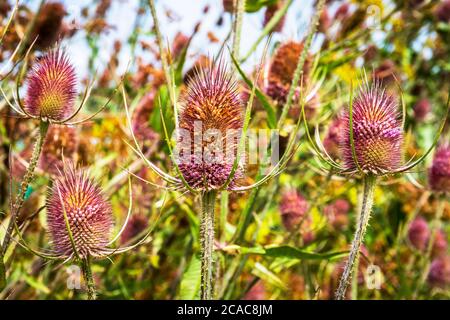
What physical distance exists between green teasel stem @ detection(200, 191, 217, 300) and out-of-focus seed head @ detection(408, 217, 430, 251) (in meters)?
1.73

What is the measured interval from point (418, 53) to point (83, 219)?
126 inches

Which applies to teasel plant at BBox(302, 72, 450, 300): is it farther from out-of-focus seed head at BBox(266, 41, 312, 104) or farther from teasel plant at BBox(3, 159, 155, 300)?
out-of-focus seed head at BBox(266, 41, 312, 104)

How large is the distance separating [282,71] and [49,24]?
988 mm

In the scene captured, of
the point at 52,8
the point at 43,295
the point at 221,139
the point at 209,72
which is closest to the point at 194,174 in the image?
the point at 221,139

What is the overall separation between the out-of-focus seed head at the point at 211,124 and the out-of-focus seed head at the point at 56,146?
0.79 metres

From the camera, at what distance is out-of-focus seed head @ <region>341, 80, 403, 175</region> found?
113 cm

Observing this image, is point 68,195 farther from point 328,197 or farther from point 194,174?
point 328,197

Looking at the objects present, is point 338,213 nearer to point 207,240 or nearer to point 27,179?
point 207,240

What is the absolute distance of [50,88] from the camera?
1.19 metres

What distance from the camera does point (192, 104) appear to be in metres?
1.10

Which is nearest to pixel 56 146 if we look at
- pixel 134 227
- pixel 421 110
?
Result: pixel 134 227

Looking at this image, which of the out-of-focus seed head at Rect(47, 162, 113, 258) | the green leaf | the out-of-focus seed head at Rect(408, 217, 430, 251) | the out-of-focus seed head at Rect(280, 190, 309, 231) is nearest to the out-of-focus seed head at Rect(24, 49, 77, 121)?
the out-of-focus seed head at Rect(47, 162, 113, 258)

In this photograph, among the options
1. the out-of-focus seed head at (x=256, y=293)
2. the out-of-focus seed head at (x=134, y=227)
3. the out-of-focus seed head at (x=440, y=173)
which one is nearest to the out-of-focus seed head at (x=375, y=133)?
the out-of-focus seed head at (x=440, y=173)

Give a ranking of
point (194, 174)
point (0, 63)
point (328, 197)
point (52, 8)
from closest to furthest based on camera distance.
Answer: point (194, 174) < point (0, 63) < point (52, 8) < point (328, 197)
